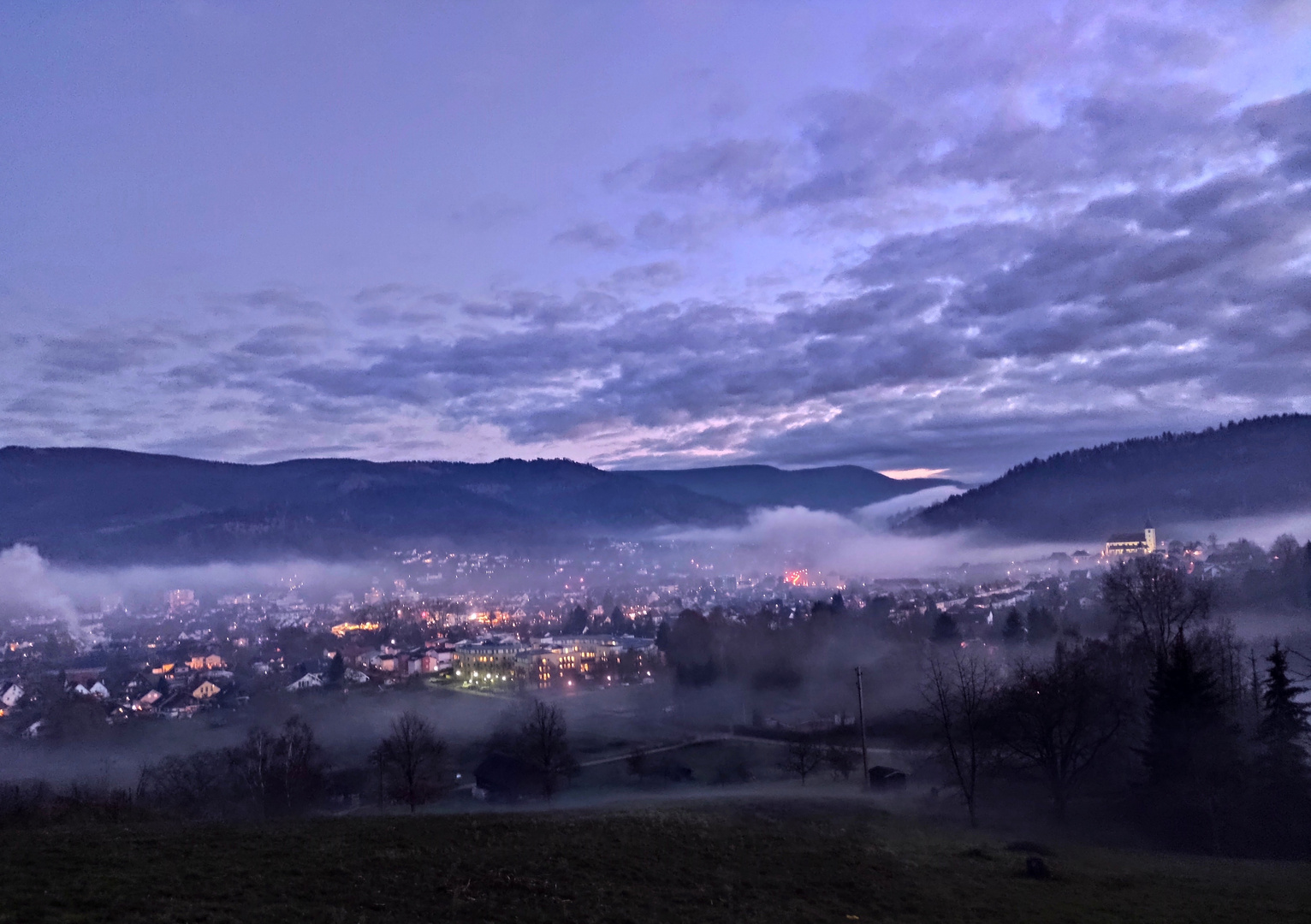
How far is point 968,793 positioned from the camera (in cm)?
3331

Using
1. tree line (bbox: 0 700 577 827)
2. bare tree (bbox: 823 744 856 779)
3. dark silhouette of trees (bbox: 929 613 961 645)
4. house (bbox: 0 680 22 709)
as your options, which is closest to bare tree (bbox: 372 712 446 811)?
tree line (bbox: 0 700 577 827)

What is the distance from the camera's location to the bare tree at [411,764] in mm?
41406

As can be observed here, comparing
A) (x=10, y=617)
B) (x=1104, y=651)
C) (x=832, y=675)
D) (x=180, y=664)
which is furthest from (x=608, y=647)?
(x=10, y=617)

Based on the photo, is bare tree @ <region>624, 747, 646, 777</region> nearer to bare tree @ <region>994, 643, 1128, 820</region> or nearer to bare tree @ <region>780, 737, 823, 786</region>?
bare tree @ <region>780, 737, 823, 786</region>

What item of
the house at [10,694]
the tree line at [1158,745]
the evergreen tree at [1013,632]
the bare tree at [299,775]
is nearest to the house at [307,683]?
the house at [10,694]

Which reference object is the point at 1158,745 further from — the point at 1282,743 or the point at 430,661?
the point at 430,661

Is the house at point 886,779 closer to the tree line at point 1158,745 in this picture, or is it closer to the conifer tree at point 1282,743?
the tree line at point 1158,745

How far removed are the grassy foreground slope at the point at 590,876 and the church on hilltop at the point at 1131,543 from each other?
146463mm

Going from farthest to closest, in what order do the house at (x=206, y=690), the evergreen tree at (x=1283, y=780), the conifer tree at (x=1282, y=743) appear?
1. the house at (x=206, y=690)
2. the conifer tree at (x=1282, y=743)
3. the evergreen tree at (x=1283, y=780)

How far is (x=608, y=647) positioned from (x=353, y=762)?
58.4 meters

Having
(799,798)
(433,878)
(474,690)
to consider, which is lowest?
(474,690)

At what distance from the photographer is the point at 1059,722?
35531 millimetres

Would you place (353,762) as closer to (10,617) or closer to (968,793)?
(968,793)

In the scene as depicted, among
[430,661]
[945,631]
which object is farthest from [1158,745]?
[430,661]
